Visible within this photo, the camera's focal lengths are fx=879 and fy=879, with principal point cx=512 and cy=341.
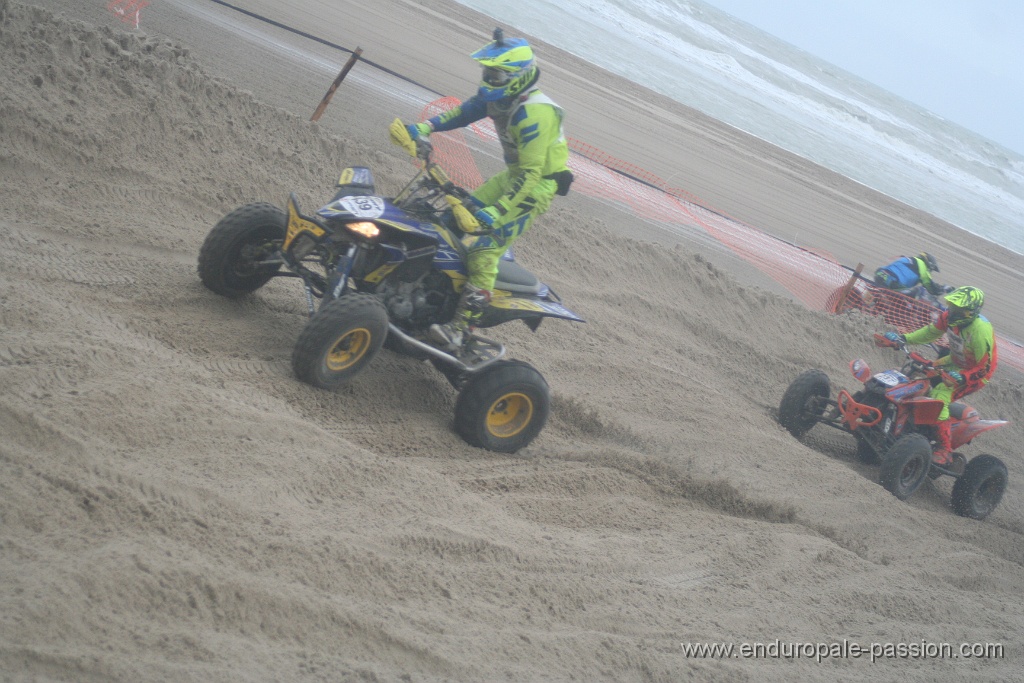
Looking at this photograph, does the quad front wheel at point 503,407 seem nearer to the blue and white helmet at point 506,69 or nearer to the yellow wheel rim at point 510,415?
the yellow wheel rim at point 510,415

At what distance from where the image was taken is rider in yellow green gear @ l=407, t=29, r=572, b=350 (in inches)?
216

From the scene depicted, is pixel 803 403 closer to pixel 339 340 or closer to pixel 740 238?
pixel 339 340

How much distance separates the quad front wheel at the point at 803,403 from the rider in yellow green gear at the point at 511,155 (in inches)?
152

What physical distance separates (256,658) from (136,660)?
40 cm

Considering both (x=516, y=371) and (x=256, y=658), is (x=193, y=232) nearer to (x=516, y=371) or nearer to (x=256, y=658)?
(x=516, y=371)

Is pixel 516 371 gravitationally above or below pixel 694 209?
below

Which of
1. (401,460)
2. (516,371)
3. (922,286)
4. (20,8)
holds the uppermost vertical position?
(922,286)

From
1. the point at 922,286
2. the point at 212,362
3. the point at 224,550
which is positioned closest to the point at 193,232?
the point at 212,362

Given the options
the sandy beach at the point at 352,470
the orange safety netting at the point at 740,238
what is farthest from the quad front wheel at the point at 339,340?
the orange safety netting at the point at 740,238

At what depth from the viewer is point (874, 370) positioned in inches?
462

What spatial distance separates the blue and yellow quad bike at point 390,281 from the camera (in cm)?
518

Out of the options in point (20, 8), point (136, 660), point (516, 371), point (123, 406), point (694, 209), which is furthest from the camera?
point (694, 209)

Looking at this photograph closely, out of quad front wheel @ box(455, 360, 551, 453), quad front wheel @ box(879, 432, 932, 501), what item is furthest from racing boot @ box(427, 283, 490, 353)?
quad front wheel @ box(879, 432, 932, 501)

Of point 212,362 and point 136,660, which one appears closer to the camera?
point 136,660
